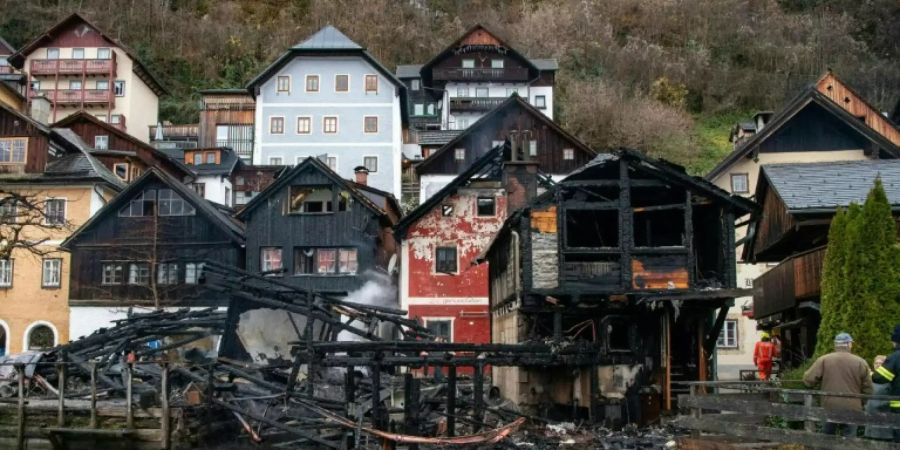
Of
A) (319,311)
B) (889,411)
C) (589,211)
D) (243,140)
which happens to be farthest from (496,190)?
(243,140)

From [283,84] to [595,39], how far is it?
34133mm

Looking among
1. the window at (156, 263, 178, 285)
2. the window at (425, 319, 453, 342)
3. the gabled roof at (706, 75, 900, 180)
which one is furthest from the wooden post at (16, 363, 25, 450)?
the gabled roof at (706, 75, 900, 180)

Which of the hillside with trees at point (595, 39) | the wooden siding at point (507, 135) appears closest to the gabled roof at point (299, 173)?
the wooden siding at point (507, 135)

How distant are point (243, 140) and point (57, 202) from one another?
2384 centimetres

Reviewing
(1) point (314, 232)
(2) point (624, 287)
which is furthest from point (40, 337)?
(2) point (624, 287)

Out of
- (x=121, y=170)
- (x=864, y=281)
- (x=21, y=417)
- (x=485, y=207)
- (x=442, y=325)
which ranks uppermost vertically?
(x=121, y=170)

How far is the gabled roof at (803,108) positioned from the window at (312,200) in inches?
660

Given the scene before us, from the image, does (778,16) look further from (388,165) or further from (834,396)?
(834,396)

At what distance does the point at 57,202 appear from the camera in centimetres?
4931

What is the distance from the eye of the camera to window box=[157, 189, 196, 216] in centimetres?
4719

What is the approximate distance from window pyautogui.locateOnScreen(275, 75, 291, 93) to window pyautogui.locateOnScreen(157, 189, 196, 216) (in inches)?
709

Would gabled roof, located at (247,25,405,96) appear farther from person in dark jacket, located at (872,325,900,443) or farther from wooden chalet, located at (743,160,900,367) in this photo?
person in dark jacket, located at (872,325,900,443)

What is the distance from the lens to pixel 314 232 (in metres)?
45.2

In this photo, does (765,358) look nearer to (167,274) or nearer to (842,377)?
(842,377)
